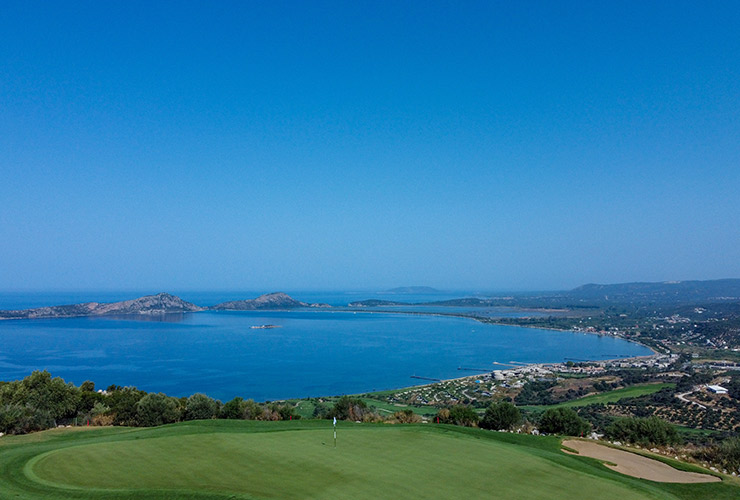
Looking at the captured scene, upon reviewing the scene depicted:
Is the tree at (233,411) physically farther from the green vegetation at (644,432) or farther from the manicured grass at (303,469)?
the green vegetation at (644,432)

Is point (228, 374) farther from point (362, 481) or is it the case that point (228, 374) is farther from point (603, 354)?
point (603, 354)

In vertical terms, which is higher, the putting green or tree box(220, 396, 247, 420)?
the putting green

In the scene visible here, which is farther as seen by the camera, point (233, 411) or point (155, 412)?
point (233, 411)

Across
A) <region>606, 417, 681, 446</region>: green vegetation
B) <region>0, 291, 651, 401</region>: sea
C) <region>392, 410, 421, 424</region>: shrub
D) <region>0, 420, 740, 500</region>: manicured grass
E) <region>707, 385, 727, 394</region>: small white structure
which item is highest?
<region>0, 420, 740, 500</region>: manicured grass

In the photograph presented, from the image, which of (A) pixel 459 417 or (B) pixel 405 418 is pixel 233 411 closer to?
(B) pixel 405 418

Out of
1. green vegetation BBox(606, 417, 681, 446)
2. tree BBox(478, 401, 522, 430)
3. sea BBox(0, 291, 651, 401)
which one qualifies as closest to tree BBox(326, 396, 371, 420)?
tree BBox(478, 401, 522, 430)

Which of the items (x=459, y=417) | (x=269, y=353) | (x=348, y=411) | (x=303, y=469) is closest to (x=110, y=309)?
(x=269, y=353)

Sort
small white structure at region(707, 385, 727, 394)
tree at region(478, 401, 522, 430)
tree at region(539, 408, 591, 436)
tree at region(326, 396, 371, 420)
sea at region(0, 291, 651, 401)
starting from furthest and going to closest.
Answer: sea at region(0, 291, 651, 401) → small white structure at region(707, 385, 727, 394) → tree at region(326, 396, 371, 420) → tree at region(478, 401, 522, 430) → tree at region(539, 408, 591, 436)

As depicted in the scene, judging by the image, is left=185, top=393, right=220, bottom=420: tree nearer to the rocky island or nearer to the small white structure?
the small white structure
